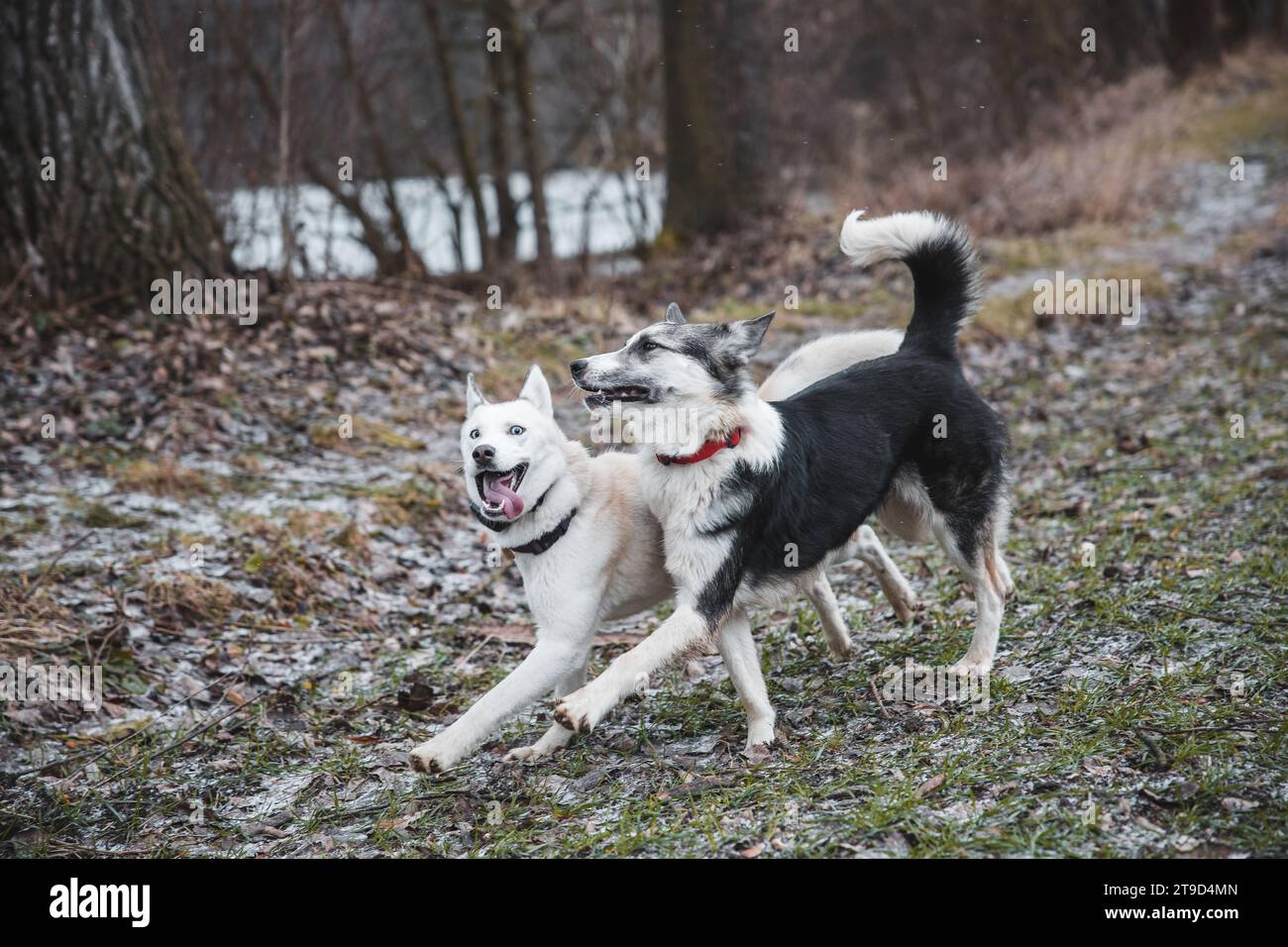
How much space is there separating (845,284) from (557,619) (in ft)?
26.1

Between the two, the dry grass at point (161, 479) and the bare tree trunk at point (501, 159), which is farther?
the bare tree trunk at point (501, 159)

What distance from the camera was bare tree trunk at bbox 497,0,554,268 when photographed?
39.2 feet

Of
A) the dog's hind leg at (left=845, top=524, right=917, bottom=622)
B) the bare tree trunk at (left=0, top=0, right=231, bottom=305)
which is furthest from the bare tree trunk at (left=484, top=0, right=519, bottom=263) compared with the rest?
the dog's hind leg at (left=845, top=524, right=917, bottom=622)

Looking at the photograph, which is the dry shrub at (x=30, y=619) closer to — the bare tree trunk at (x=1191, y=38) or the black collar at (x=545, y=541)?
the black collar at (x=545, y=541)

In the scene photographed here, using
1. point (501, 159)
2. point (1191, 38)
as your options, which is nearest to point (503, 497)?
point (501, 159)

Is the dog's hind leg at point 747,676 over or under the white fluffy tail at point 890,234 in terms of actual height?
under

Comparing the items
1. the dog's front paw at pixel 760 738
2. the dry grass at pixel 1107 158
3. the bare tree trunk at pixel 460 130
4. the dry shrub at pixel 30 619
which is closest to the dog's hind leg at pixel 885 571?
the dog's front paw at pixel 760 738

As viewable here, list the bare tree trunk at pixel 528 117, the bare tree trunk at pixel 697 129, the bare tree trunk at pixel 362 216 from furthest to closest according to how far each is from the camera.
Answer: the bare tree trunk at pixel 697 129 → the bare tree trunk at pixel 528 117 → the bare tree trunk at pixel 362 216

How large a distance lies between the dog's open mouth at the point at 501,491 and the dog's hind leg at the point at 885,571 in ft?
5.00

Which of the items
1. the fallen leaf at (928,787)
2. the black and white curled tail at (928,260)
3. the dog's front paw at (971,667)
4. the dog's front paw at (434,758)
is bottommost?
the fallen leaf at (928,787)

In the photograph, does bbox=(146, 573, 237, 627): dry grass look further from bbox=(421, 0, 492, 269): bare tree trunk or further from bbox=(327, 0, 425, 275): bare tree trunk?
bbox=(421, 0, 492, 269): bare tree trunk

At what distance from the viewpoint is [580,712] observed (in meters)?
3.50

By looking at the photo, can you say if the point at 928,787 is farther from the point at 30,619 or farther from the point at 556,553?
the point at 30,619

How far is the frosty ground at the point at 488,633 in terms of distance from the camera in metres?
3.37
